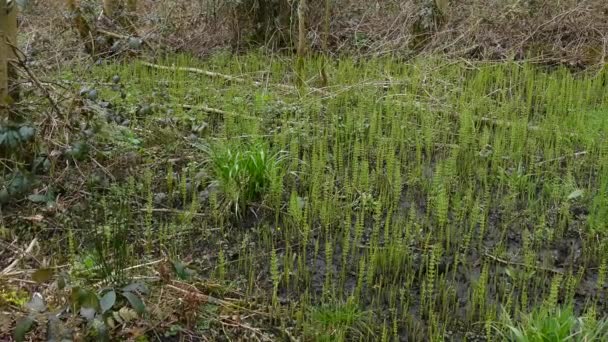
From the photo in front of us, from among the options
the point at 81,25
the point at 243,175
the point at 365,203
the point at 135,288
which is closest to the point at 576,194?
the point at 365,203

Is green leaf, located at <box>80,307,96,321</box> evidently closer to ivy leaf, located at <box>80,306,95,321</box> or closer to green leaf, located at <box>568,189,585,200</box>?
ivy leaf, located at <box>80,306,95,321</box>

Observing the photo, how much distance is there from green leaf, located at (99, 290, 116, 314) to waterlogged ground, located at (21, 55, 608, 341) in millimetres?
474

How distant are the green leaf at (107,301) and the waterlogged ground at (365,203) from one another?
474 millimetres

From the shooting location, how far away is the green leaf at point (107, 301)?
2.23 m

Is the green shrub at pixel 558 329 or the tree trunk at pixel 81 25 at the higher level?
the tree trunk at pixel 81 25

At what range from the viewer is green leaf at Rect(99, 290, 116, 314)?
2.23m

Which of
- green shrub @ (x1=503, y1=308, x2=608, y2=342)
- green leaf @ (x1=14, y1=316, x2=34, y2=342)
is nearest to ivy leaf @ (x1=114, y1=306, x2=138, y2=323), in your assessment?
green leaf @ (x1=14, y1=316, x2=34, y2=342)

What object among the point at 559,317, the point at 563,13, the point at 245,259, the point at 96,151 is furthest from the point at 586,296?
the point at 563,13

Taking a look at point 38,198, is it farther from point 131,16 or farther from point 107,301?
point 131,16

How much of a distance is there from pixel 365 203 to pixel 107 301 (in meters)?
1.86

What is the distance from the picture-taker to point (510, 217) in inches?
144

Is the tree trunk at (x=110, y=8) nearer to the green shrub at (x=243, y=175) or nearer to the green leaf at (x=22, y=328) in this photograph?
the green shrub at (x=243, y=175)

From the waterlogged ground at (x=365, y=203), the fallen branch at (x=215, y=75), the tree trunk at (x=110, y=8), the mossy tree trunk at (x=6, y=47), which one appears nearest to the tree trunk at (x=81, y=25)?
the tree trunk at (x=110, y=8)

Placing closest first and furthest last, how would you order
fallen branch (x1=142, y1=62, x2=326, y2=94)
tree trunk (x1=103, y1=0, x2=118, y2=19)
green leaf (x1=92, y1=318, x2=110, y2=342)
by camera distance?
green leaf (x1=92, y1=318, x2=110, y2=342)
fallen branch (x1=142, y1=62, x2=326, y2=94)
tree trunk (x1=103, y1=0, x2=118, y2=19)
